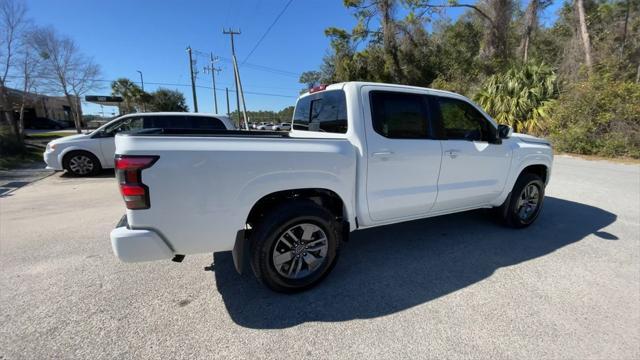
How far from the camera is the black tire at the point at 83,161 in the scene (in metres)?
7.91

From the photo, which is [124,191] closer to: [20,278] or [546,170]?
[20,278]

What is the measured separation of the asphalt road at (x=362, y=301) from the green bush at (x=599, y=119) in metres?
9.48

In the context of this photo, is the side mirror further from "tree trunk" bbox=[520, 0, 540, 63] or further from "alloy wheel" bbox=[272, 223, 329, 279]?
"tree trunk" bbox=[520, 0, 540, 63]

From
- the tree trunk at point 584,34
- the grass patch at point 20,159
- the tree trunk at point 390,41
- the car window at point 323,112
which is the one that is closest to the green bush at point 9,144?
the grass patch at point 20,159

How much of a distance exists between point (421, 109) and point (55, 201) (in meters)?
6.87

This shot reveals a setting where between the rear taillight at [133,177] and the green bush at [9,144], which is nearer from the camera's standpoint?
the rear taillight at [133,177]

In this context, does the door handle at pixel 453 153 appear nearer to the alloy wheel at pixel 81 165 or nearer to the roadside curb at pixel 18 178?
the roadside curb at pixel 18 178

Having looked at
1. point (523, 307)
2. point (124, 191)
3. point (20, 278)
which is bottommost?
point (523, 307)

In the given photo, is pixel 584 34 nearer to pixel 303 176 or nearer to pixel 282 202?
pixel 303 176

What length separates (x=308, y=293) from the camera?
107 inches

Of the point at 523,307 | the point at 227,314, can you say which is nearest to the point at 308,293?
the point at 227,314

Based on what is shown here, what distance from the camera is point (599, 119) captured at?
36.9 ft

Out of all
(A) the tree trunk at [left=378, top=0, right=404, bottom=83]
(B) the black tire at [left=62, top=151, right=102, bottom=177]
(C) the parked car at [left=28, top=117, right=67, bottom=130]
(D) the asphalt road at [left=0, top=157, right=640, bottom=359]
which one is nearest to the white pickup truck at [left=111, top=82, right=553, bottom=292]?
(D) the asphalt road at [left=0, top=157, right=640, bottom=359]

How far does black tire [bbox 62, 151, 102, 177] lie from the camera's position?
26.0 ft
